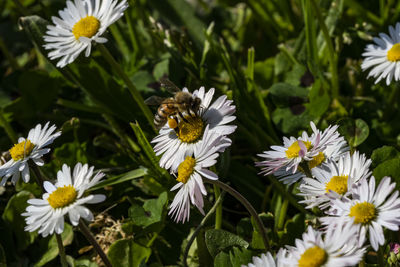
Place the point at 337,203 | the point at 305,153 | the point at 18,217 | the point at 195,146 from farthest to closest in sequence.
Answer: the point at 18,217
the point at 195,146
the point at 305,153
the point at 337,203

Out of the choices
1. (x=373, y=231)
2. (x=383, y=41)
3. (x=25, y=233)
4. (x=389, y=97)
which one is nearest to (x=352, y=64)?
(x=389, y=97)

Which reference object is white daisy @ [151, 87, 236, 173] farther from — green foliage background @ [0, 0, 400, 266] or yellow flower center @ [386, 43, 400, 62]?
yellow flower center @ [386, 43, 400, 62]

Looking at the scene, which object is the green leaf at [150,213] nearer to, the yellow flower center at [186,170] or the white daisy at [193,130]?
the white daisy at [193,130]

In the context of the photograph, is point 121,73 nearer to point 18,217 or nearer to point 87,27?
point 87,27

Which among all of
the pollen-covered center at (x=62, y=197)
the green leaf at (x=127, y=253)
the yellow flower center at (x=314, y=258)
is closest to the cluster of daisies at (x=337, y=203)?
the yellow flower center at (x=314, y=258)

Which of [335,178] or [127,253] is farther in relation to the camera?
[127,253]

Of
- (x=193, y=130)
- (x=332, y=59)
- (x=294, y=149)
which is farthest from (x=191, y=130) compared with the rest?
(x=332, y=59)
